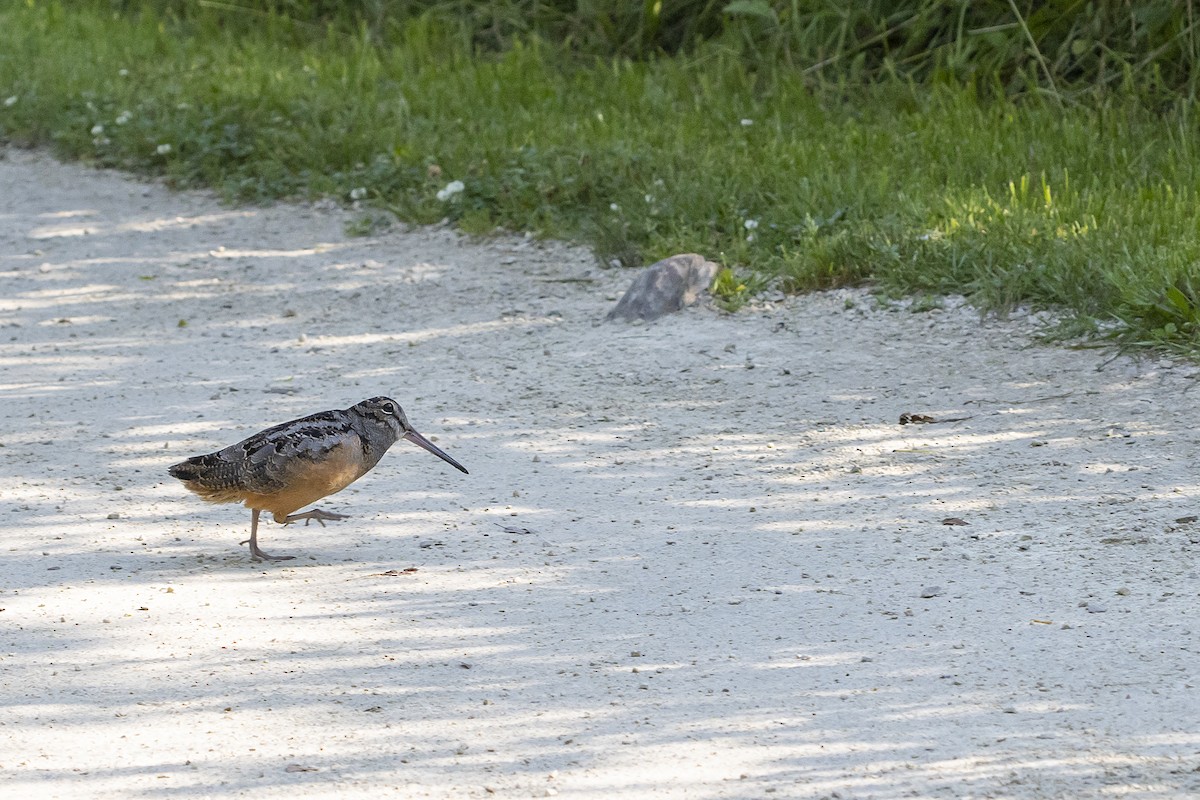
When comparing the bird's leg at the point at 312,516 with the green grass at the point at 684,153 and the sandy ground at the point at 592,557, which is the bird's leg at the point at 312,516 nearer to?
the sandy ground at the point at 592,557

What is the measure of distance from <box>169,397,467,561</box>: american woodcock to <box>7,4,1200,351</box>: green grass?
8.87 feet

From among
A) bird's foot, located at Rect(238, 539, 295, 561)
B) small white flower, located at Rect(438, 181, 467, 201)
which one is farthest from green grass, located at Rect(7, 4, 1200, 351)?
bird's foot, located at Rect(238, 539, 295, 561)

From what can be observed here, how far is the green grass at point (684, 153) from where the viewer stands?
6918mm

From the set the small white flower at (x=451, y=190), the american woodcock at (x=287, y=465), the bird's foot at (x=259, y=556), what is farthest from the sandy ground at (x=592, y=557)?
the small white flower at (x=451, y=190)

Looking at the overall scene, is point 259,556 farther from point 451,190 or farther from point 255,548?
point 451,190

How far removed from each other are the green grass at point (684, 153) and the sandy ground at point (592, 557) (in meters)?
0.29

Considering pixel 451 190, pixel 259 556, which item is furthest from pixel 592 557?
pixel 451 190

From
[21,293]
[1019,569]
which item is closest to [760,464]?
[1019,569]

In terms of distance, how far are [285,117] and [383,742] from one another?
668cm

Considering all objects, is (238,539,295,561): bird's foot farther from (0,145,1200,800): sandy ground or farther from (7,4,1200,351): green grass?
(7,4,1200,351): green grass

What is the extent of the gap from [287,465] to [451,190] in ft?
13.5

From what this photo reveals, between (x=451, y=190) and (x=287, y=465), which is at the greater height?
(x=287, y=465)

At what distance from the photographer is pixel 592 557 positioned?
15.5ft

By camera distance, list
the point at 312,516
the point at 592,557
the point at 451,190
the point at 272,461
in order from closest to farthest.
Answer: the point at 272,461 → the point at 592,557 → the point at 312,516 → the point at 451,190
